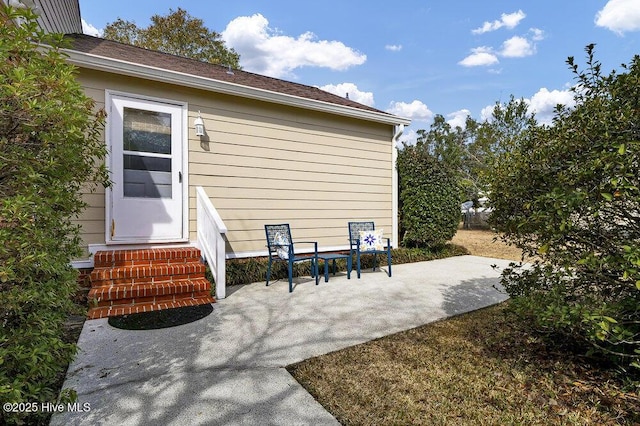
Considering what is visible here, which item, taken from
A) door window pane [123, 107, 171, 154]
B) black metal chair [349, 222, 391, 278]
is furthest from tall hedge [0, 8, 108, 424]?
black metal chair [349, 222, 391, 278]

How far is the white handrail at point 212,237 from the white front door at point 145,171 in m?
0.30

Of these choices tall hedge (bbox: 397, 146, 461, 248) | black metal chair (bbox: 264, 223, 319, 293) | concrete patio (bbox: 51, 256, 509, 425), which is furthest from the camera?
tall hedge (bbox: 397, 146, 461, 248)

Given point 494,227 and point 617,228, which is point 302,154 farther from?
point 617,228

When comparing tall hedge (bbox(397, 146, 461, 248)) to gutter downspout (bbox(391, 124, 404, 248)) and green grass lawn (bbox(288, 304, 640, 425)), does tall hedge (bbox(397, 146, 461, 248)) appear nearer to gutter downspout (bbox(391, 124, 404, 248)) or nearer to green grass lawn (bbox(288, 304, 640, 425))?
gutter downspout (bbox(391, 124, 404, 248))

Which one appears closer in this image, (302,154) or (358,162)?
(302,154)

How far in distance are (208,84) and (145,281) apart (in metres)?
3.01

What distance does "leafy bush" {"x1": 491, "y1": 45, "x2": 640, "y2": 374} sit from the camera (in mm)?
1708

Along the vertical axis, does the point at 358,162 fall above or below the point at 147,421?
above

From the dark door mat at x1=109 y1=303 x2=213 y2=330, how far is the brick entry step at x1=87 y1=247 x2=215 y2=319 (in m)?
0.12

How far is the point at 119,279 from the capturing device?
3773 mm

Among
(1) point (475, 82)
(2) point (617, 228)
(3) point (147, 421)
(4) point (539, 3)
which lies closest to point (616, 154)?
(2) point (617, 228)

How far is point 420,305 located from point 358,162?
3.49m

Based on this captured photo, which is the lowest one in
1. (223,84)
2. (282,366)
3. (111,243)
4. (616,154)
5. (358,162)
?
(282,366)

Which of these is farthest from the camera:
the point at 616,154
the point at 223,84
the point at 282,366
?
the point at 223,84
